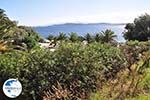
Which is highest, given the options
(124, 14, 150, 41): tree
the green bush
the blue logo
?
the blue logo

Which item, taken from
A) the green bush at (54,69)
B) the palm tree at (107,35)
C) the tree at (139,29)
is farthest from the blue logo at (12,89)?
the palm tree at (107,35)

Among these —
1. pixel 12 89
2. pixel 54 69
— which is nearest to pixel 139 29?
pixel 54 69

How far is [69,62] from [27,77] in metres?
1.18

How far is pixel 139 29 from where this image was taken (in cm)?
5766

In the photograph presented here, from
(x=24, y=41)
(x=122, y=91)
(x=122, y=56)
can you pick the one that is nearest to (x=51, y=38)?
(x=24, y=41)

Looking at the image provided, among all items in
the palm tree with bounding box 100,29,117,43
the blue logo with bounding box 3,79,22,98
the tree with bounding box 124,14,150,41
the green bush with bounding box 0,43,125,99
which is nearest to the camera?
the blue logo with bounding box 3,79,22,98

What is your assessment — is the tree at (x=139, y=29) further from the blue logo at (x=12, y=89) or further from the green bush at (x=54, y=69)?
the blue logo at (x=12, y=89)

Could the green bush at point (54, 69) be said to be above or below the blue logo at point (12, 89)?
below

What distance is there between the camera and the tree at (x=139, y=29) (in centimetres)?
5656

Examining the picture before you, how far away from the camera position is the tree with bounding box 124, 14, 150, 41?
2227 inches

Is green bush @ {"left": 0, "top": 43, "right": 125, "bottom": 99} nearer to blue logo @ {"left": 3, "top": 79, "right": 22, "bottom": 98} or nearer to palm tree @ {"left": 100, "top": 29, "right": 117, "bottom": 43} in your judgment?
blue logo @ {"left": 3, "top": 79, "right": 22, "bottom": 98}

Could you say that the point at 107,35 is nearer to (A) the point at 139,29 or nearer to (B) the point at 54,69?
(A) the point at 139,29

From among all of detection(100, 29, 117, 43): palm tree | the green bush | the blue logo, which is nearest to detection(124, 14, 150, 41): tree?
detection(100, 29, 117, 43): palm tree

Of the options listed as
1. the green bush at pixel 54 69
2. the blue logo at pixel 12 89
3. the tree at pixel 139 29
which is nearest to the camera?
the blue logo at pixel 12 89
